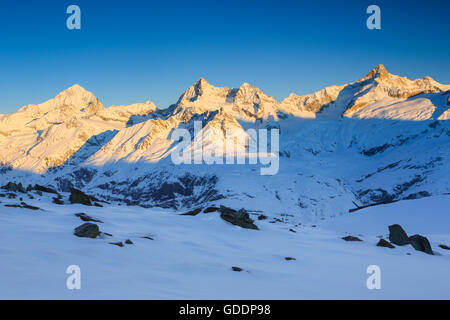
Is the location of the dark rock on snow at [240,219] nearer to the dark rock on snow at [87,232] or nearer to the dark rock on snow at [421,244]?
the dark rock on snow at [421,244]

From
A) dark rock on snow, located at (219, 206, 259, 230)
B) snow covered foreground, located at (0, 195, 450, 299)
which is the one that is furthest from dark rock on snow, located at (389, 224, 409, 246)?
dark rock on snow, located at (219, 206, 259, 230)

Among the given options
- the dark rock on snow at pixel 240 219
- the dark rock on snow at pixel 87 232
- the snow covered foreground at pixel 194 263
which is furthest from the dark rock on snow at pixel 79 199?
the dark rock on snow at pixel 87 232

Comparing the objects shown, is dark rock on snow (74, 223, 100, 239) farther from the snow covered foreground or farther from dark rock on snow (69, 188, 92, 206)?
dark rock on snow (69, 188, 92, 206)

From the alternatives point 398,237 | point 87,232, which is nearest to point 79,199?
point 87,232

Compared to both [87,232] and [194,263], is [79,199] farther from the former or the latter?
[194,263]

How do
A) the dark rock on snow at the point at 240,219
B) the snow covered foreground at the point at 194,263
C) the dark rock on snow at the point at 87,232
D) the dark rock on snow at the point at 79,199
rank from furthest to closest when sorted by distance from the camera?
the dark rock on snow at the point at 79,199 < the dark rock on snow at the point at 240,219 < the dark rock on snow at the point at 87,232 < the snow covered foreground at the point at 194,263
